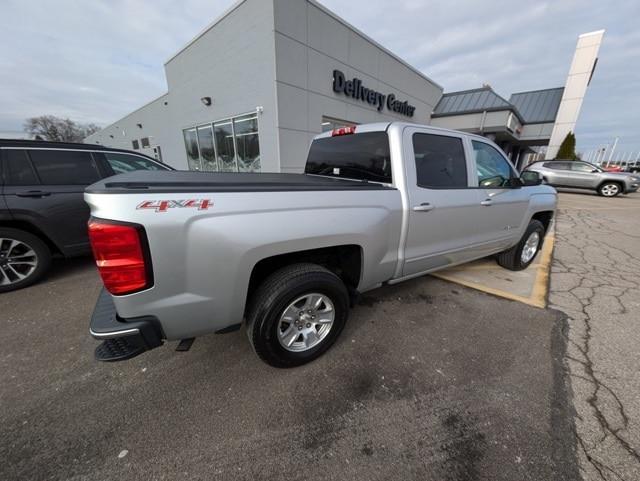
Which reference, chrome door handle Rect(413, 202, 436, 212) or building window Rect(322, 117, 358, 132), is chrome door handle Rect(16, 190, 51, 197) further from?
building window Rect(322, 117, 358, 132)

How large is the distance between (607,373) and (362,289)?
80.5 inches

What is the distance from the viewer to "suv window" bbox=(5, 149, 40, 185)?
3096 millimetres

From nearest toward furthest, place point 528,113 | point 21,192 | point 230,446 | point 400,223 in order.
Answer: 1. point 230,446
2. point 400,223
3. point 21,192
4. point 528,113

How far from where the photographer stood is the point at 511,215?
337cm

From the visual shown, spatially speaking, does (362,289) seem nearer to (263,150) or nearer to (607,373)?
(607,373)

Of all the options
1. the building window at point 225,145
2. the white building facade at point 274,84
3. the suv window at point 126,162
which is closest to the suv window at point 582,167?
the white building facade at point 274,84

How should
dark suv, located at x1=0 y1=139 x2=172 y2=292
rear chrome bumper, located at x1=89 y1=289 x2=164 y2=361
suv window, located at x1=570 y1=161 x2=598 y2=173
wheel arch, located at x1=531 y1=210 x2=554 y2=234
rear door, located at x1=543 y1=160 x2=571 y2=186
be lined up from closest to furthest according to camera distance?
rear chrome bumper, located at x1=89 y1=289 x2=164 y2=361 → dark suv, located at x1=0 y1=139 x2=172 y2=292 → wheel arch, located at x1=531 y1=210 x2=554 y2=234 → suv window, located at x1=570 y1=161 x2=598 y2=173 → rear door, located at x1=543 y1=160 x2=571 y2=186

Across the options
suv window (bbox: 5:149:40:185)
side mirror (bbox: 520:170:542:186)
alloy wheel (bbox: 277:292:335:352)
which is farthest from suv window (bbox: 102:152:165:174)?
side mirror (bbox: 520:170:542:186)

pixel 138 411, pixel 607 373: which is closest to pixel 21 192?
→ pixel 138 411

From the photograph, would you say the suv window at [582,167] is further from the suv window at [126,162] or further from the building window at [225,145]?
the suv window at [126,162]

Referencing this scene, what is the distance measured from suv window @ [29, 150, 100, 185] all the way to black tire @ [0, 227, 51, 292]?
706mm

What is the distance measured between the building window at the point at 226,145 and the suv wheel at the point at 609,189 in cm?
1791

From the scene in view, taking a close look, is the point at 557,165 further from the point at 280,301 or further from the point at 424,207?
the point at 280,301

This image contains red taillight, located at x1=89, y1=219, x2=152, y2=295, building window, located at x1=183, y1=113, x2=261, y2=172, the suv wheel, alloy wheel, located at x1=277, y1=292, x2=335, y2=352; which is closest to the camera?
red taillight, located at x1=89, y1=219, x2=152, y2=295
